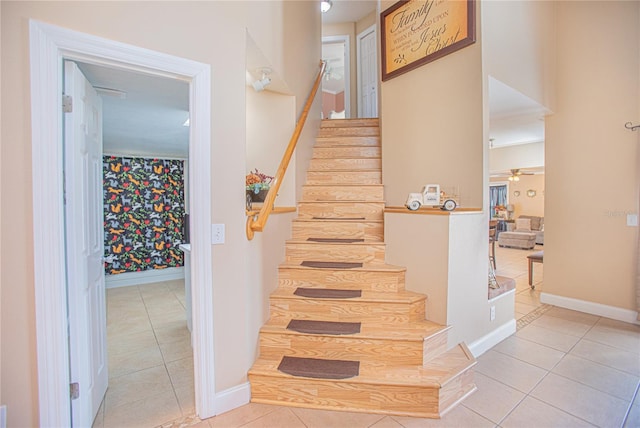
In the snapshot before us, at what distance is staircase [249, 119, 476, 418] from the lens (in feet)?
6.05

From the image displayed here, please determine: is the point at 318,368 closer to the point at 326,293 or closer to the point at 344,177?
the point at 326,293

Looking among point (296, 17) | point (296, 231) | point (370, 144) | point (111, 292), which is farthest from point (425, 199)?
point (111, 292)

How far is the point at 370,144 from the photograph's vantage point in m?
3.90

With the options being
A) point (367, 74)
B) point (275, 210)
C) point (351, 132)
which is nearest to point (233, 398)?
point (275, 210)

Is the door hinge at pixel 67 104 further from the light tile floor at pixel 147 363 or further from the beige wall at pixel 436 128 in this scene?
the beige wall at pixel 436 128

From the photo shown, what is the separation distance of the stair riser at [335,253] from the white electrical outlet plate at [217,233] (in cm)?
101

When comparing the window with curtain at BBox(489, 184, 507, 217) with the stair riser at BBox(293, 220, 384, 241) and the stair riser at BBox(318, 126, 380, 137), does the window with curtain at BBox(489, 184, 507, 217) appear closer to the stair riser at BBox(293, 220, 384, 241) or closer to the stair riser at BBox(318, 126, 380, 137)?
Answer: the stair riser at BBox(318, 126, 380, 137)

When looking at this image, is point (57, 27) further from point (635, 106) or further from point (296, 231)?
point (635, 106)

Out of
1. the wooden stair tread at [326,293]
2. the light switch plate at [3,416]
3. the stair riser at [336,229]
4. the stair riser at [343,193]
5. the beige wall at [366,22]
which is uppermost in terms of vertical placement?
the beige wall at [366,22]

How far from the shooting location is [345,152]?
379 cm

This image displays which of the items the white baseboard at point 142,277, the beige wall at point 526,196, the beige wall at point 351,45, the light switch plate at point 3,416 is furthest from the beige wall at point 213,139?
the beige wall at point 526,196

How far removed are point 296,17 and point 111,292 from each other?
4.37m

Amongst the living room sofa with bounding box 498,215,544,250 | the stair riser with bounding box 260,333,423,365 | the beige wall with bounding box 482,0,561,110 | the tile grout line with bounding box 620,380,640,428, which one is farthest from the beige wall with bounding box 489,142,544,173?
the stair riser with bounding box 260,333,423,365

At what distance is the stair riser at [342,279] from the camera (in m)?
2.40
